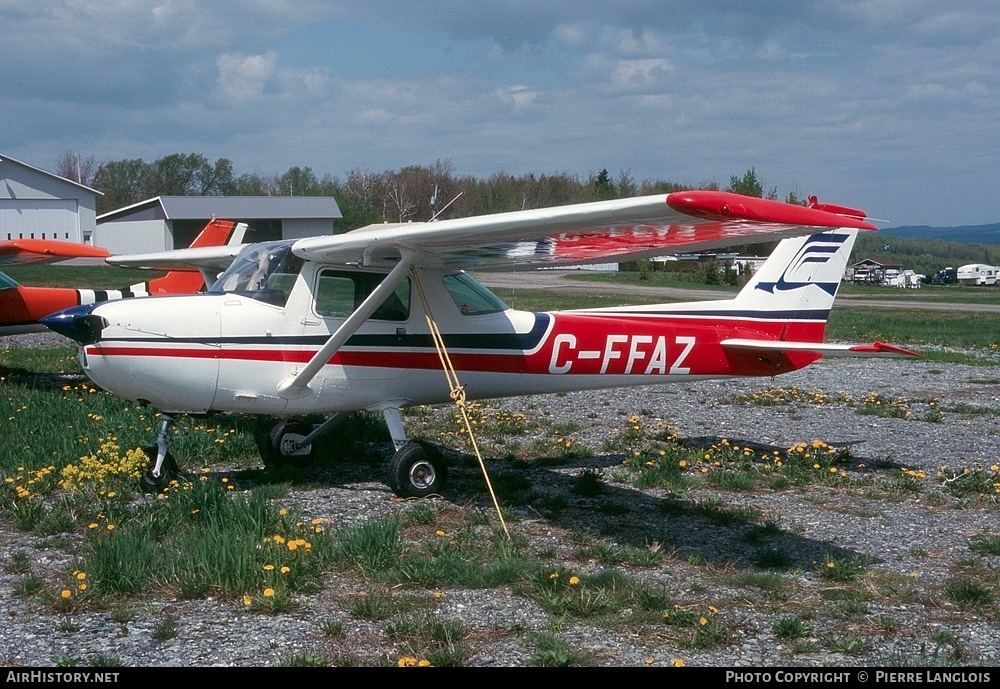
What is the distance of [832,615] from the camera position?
5008 mm

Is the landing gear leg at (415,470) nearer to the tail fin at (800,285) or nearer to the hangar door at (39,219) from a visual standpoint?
the tail fin at (800,285)

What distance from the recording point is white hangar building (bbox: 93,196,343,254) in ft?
204

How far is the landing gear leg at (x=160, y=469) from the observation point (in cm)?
738

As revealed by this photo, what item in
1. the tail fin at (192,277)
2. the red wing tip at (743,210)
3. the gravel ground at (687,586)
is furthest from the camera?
the tail fin at (192,277)

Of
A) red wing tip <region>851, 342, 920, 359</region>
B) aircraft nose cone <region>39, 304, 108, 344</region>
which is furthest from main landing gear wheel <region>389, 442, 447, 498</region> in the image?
red wing tip <region>851, 342, 920, 359</region>

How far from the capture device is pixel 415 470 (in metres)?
7.50

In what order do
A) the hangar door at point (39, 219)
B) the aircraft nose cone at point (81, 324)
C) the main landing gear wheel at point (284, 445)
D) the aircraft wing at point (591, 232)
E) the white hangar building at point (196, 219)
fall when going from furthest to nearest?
the white hangar building at point (196, 219)
the hangar door at point (39, 219)
the main landing gear wheel at point (284, 445)
the aircraft nose cone at point (81, 324)
the aircraft wing at point (591, 232)

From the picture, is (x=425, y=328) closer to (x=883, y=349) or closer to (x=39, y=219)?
(x=883, y=349)

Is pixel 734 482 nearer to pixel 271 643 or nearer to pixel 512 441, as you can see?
pixel 512 441

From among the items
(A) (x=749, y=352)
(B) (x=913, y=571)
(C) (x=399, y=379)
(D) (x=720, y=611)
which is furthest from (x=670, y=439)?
(D) (x=720, y=611)

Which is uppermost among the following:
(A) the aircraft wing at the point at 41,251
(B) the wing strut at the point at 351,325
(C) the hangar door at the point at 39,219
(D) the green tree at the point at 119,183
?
(D) the green tree at the point at 119,183

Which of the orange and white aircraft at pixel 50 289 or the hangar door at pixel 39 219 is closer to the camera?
the orange and white aircraft at pixel 50 289

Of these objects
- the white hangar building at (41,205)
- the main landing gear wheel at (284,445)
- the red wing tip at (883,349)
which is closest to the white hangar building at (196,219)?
the white hangar building at (41,205)

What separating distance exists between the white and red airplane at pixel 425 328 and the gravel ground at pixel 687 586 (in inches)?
34.7
